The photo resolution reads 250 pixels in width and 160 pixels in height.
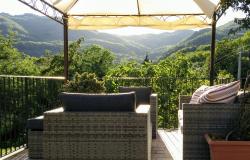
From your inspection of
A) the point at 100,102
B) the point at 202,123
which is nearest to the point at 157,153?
the point at 202,123

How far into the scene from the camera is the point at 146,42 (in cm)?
10719

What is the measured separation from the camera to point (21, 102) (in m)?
5.48

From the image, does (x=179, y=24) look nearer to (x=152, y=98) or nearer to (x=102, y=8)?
(x=102, y=8)

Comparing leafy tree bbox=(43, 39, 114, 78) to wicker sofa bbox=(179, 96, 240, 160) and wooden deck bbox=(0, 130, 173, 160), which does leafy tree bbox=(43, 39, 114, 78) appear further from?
wicker sofa bbox=(179, 96, 240, 160)

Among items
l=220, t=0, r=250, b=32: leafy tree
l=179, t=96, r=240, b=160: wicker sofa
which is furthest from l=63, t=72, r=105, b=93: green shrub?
l=220, t=0, r=250, b=32: leafy tree

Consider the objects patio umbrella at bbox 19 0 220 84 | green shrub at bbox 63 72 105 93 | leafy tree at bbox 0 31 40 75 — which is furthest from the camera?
leafy tree at bbox 0 31 40 75

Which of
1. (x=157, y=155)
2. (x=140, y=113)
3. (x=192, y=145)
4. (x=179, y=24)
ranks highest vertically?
(x=179, y=24)

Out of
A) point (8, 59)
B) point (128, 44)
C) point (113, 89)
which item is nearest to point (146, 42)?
point (128, 44)

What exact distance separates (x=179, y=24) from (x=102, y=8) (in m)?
1.66

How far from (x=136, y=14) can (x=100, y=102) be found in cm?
556

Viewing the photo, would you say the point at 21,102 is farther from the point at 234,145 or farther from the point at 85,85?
the point at 234,145

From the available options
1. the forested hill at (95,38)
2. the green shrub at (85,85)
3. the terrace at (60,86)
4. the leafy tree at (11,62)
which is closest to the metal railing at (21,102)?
the terrace at (60,86)

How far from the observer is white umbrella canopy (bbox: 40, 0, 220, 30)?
812 cm

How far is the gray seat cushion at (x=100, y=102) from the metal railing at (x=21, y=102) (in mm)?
1541
